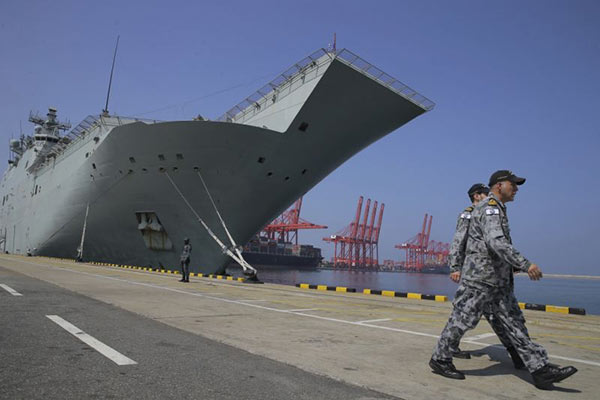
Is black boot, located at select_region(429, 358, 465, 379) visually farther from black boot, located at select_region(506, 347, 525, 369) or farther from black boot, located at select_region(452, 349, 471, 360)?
black boot, located at select_region(452, 349, 471, 360)

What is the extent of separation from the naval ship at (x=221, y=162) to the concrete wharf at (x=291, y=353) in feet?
37.7

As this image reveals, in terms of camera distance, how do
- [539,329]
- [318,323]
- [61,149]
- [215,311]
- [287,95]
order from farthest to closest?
[61,149] < [287,95] < [215,311] < [539,329] < [318,323]

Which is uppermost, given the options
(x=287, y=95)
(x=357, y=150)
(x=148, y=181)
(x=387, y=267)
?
(x=287, y=95)

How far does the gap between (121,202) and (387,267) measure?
142451mm

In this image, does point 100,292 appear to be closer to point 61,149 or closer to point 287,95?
point 287,95

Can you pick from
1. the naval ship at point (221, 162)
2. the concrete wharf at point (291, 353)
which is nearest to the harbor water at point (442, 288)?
the naval ship at point (221, 162)

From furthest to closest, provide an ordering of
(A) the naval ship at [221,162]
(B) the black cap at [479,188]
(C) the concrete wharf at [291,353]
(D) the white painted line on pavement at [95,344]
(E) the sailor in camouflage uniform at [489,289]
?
(A) the naval ship at [221,162]
(B) the black cap at [479,188]
(D) the white painted line on pavement at [95,344]
(E) the sailor in camouflage uniform at [489,289]
(C) the concrete wharf at [291,353]

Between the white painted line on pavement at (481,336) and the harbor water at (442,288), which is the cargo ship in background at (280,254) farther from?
the white painted line on pavement at (481,336)

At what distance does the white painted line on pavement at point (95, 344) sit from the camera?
3654 mm

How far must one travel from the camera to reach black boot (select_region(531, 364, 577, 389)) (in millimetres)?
3297

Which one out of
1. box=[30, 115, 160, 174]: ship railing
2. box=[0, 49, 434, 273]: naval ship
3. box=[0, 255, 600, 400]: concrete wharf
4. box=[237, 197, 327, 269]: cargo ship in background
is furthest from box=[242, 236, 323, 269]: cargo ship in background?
box=[0, 255, 600, 400]: concrete wharf

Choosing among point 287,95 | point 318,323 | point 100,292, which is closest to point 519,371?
point 318,323

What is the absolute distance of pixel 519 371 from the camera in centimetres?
398

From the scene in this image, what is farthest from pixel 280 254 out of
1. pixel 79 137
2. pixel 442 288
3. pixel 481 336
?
Result: pixel 481 336
